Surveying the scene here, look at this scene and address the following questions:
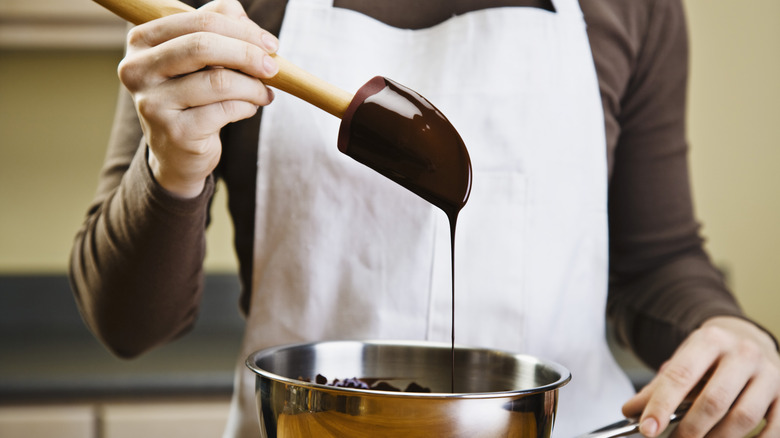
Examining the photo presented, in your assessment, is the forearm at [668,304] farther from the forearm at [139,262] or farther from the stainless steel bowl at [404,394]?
the forearm at [139,262]

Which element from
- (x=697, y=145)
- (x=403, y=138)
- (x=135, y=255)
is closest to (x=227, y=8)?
(x=403, y=138)

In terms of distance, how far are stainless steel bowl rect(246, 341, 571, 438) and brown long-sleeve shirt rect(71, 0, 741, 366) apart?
0.61 ft

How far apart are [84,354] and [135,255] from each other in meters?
1.14

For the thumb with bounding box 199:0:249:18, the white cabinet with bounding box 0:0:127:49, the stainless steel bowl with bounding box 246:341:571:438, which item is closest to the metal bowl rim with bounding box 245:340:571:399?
the stainless steel bowl with bounding box 246:341:571:438

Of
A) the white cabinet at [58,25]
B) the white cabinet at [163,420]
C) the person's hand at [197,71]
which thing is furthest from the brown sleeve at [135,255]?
the white cabinet at [58,25]

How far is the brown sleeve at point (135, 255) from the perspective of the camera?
0.63 meters

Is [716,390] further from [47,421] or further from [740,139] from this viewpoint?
[740,139]

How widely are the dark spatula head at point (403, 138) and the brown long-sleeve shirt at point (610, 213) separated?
19 cm

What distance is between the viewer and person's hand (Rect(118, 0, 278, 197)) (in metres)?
0.48

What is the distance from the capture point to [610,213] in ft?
3.06

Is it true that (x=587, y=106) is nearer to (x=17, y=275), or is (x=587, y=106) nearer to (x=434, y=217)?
(x=434, y=217)

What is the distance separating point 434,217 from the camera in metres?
0.75

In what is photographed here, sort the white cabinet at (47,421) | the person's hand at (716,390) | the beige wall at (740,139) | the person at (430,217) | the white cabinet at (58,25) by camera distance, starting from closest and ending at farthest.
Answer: the person's hand at (716,390) → the person at (430,217) → the white cabinet at (47,421) → the white cabinet at (58,25) → the beige wall at (740,139)

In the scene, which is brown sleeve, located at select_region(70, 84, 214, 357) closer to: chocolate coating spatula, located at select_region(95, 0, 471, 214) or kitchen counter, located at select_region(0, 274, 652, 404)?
chocolate coating spatula, located at select_region(95, 0, 471, 214)
